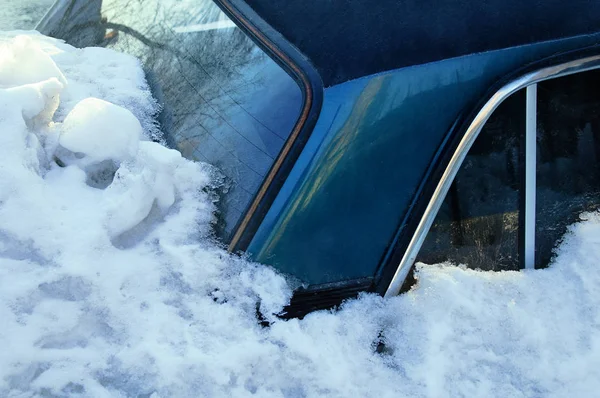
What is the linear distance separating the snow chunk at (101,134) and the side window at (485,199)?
106 cm

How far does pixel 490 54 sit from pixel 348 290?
81cm

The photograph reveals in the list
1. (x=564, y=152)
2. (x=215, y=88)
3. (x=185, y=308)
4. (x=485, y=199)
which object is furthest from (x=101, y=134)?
(x=564, y=152)

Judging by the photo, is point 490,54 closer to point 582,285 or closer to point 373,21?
point 373,21

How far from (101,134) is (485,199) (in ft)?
4.20

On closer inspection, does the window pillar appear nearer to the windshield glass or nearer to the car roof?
the car roof

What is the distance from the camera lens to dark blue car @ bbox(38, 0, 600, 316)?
5.88 feet

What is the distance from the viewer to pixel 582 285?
2041 millimetres

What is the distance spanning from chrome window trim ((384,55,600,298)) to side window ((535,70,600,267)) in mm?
46

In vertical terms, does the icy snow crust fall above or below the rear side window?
below

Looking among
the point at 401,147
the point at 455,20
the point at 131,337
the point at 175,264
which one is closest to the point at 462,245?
the point at 401,147

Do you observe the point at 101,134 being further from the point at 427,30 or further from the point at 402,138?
the point at 427,30

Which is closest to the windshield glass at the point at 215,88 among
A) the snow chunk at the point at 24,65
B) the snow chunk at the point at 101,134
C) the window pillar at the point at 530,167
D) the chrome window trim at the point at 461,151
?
the snow chunk at the point at 101,134

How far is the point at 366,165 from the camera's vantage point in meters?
1.79

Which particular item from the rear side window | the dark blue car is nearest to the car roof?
the dark blue car
